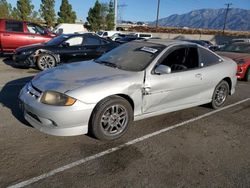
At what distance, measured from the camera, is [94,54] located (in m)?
9.46

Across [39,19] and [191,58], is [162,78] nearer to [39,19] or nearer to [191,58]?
[191,58]

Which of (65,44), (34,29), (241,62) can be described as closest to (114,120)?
(65,44)

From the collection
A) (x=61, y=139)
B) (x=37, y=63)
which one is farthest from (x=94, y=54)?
(x=61, y=139)

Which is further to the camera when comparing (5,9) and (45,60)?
(5,9)

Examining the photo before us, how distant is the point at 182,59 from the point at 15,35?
28.8 feet

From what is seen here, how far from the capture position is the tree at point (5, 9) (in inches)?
1569

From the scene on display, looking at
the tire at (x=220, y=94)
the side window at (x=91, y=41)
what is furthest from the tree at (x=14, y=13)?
the tire at (x=220, y=94)

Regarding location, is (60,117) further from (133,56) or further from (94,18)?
(94,18)

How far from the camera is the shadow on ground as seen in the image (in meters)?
4.74

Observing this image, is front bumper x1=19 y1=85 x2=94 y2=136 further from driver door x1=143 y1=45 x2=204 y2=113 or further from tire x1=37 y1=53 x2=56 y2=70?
tire x1=37 y1=53 x2=56 y2=70

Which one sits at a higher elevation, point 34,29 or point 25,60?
point 34,29

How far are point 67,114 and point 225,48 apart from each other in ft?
28.8

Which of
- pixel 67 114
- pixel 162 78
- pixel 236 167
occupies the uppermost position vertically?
pixel 162 78

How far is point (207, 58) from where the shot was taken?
5.35 m
